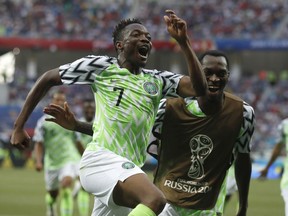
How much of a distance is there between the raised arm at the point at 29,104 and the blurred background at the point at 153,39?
34.7 metres

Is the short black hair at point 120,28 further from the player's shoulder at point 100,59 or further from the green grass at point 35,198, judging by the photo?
the green grass at point 35,198

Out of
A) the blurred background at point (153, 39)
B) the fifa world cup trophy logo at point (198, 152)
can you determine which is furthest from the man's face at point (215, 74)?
the blurred background at point (153, 39)

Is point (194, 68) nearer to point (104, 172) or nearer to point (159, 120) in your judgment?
point (159, 120)

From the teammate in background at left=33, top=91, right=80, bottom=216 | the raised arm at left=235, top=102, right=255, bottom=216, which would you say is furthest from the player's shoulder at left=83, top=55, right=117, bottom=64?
the teammate in background at left=33, top=91, right=80, bottom=216

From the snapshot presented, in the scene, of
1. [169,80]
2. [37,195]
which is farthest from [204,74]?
[37,195]

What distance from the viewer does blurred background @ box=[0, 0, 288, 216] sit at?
43.5 m

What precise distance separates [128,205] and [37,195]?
15500mm

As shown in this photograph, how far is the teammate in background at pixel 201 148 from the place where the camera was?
21.9 feet

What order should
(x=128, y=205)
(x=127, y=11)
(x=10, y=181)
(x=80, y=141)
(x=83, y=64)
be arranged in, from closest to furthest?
1. (x=128, y=205)
2. (x=83, y=64)
3. (x=80, y=141)
4. (x=10, y=181)
5. (x=127, y=11)

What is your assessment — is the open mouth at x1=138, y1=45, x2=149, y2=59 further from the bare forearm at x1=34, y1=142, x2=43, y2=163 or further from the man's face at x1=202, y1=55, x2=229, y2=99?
the bare forearm at x1=34, y1=142, x2=43, y2=163

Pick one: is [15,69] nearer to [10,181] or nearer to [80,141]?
[10,181]

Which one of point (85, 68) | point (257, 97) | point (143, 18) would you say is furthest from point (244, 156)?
point (143, 18)

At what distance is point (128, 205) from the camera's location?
606cm

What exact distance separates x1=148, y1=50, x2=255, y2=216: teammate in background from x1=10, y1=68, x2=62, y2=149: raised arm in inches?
38.7
